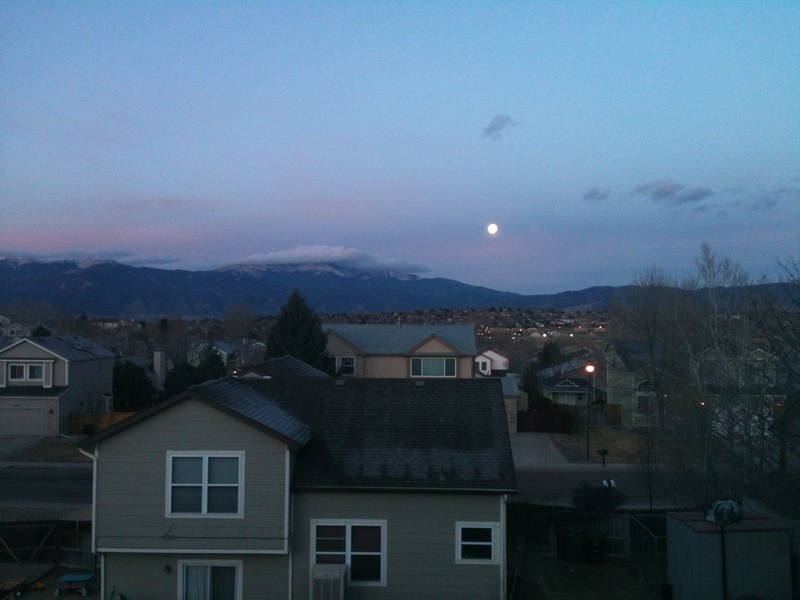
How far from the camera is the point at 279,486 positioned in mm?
15859

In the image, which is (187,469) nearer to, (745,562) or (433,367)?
(745,562)

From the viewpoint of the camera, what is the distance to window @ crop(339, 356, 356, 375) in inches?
2109

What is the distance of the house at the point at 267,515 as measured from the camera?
623 inches

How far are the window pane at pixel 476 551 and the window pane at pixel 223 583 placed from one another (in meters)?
5.16

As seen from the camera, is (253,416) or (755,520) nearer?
(253,416)

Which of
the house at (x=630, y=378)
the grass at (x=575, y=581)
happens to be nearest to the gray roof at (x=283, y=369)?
the grass at (x=575, y=581)

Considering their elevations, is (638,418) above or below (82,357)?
below

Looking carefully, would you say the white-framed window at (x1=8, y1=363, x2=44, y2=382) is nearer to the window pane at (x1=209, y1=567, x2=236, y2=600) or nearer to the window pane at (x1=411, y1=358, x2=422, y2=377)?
the window pane at (x1=411, y1=358, x2=422, y2=377)

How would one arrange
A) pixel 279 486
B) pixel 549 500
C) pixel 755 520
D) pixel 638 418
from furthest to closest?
pixel 638 418
pixel 549 500
pixel 755 520
pixel 279 486

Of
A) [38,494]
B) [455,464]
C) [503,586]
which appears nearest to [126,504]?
[455,464]

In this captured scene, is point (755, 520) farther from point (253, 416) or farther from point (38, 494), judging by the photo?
point (38, 494)

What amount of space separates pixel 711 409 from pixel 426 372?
29.0 metres

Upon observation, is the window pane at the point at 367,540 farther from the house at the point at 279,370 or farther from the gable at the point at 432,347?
the gable at the point at 432,347

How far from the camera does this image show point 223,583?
16188 mm
